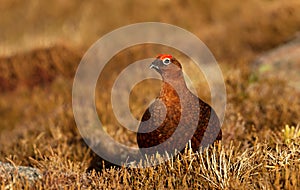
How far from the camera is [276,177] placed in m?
3.01

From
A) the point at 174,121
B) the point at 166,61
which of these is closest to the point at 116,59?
the point at 166,61

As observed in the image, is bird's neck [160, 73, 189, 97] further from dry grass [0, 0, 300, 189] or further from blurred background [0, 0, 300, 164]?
blurred background [0, 0, 300, 164]

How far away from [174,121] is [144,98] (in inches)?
137

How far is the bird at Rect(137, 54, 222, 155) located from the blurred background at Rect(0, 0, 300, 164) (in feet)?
3.11

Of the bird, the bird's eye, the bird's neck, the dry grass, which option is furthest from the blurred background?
the bird's eye

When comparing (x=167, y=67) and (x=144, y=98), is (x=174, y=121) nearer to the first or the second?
(x=167, y=67)

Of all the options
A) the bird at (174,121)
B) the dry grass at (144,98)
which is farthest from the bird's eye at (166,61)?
the dry grass at (144,98)

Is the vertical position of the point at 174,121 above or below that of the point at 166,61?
below

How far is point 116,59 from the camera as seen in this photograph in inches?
431

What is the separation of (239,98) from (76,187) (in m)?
3.79

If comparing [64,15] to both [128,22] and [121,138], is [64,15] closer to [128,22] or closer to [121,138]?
[128,22]

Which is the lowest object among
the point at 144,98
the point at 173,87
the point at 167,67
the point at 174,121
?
the point at 174,121

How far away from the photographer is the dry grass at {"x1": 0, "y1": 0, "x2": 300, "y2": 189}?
3.41 meters

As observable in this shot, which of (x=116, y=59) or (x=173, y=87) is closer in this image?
(x=173, y=87)
